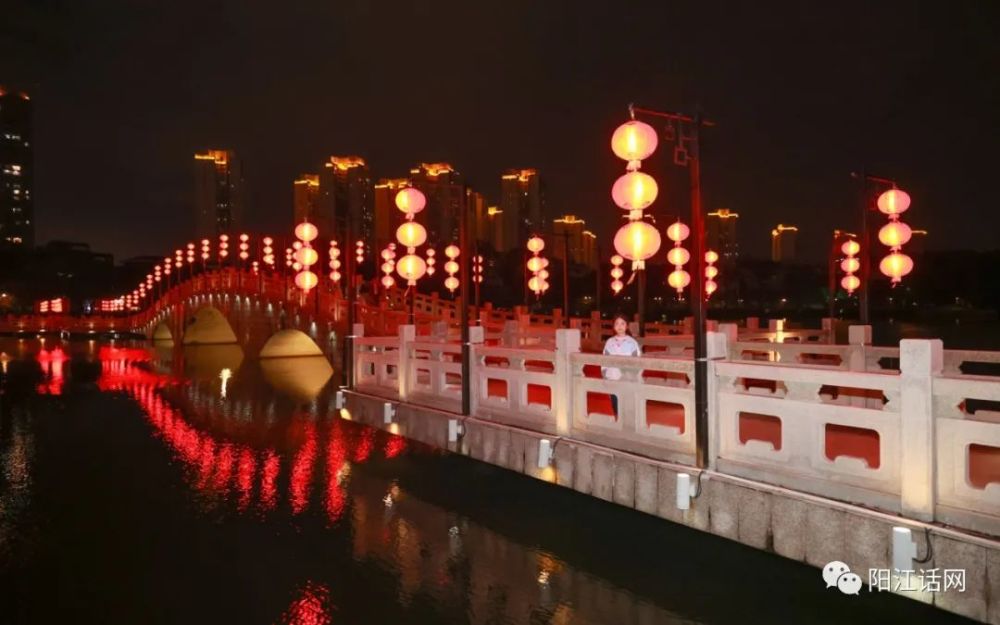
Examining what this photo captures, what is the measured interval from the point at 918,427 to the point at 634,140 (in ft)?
17.8

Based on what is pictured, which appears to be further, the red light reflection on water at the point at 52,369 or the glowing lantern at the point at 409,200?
the red light reflection on water at the point at 52,369

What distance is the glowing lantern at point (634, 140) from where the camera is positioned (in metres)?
9.58

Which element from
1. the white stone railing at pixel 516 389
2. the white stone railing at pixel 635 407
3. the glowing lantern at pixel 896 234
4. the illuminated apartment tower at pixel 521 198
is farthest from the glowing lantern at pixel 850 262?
the illuminated apartment tower at pixel 521 198

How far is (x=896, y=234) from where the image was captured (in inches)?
563

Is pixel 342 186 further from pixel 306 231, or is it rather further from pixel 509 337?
pixel 509 337

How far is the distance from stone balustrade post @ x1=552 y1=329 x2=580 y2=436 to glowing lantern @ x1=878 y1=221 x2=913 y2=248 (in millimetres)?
8756

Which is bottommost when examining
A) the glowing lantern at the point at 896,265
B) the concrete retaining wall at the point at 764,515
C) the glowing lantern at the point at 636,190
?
the concrete retaining wall at the point at 764,515

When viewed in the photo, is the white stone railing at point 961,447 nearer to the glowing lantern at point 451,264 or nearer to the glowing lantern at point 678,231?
the glowing lantern at point 678,231

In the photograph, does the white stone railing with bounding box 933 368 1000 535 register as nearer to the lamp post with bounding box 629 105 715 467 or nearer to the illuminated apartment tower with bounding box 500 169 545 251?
the lamp post with bounding box 629 105 715 467

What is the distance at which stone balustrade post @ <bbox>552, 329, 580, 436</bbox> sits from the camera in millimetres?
9000

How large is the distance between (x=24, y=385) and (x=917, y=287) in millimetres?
57764

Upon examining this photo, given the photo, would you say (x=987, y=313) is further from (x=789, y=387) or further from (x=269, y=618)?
(x=269, y=618)

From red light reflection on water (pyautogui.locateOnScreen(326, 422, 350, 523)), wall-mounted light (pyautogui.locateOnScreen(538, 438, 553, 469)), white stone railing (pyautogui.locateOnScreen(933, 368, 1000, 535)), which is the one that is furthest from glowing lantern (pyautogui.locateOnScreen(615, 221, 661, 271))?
white stone railing (pyautogui.locateOnScreen(933, 368, 1000, 535))

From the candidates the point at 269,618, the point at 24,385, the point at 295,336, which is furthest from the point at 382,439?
the point at 295,336
